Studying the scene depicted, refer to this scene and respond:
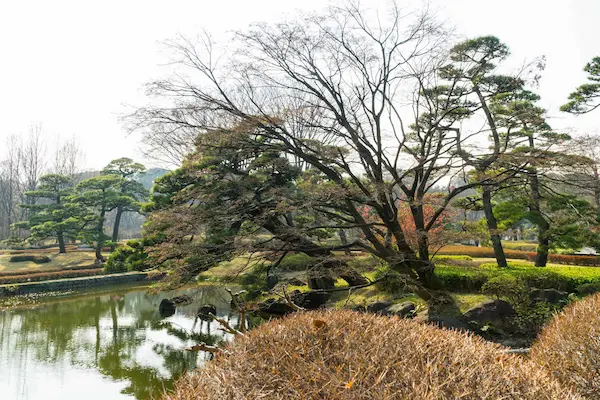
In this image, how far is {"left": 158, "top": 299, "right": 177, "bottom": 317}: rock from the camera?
14.3m

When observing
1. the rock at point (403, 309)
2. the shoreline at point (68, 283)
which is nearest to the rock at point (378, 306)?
the rock at point (403, 309)

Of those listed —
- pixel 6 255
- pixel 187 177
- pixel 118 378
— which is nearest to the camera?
pixel 118 378

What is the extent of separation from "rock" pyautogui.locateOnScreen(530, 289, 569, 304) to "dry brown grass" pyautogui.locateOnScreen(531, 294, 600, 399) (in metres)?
6.47

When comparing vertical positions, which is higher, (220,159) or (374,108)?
(374,108)

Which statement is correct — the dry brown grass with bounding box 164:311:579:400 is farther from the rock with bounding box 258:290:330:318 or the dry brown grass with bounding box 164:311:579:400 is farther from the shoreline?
the shoreline

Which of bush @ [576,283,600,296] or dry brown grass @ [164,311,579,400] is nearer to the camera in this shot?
dry brown grass @ [164,311,579,400]

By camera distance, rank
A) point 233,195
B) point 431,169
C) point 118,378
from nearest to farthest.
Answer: point 118,378 → point 431,169 → point 233,195

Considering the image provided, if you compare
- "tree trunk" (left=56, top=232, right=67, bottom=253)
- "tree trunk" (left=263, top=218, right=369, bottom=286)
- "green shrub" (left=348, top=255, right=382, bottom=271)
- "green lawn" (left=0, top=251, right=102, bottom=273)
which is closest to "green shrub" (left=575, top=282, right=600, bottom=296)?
"green shrub" (left=348, top=255, right=382, bottom=271)

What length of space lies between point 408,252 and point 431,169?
7.22 ft

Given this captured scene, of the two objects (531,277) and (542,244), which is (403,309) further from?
(542,244)

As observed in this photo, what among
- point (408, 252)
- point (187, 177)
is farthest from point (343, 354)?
point (187, 177)

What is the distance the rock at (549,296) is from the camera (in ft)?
29.9

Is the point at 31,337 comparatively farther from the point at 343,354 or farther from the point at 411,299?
the point at 343,354

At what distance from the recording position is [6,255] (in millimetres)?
27281
